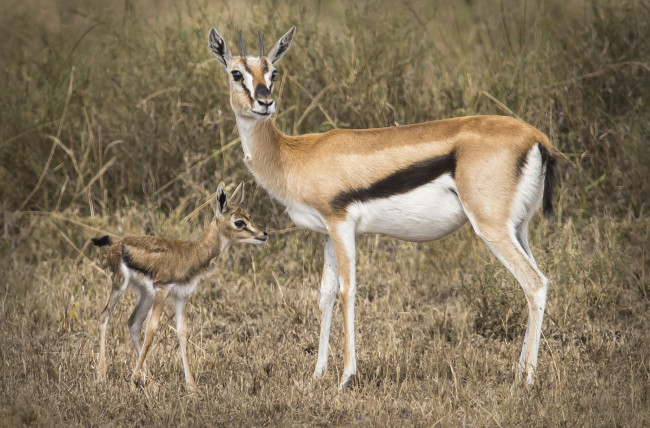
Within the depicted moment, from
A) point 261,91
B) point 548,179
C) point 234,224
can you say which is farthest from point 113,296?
point 548,179

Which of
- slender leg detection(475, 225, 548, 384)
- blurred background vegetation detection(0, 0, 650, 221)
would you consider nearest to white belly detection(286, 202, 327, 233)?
slender leg detection(475, 225, 548, 384)

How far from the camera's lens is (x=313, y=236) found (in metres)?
7.48

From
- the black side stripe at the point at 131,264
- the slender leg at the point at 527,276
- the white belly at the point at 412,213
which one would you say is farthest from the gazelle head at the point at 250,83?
the slender leg at the point at 527,276

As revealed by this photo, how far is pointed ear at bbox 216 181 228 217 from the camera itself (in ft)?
17.7

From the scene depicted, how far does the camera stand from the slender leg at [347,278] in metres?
5.24

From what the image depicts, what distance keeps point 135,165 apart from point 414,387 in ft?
13.3


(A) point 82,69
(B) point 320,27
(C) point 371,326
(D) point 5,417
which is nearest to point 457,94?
(B) point 320,27

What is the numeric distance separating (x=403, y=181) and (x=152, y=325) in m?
1.74

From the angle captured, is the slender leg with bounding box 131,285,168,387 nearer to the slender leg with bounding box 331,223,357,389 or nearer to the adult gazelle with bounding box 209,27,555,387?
the adult gazelle with bounding box 209,27,555,387

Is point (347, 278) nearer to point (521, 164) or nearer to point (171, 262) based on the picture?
point (171, 262)

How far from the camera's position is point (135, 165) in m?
8.10

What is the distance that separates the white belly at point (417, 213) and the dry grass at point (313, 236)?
851mm

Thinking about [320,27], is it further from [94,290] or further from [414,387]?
[414,387]

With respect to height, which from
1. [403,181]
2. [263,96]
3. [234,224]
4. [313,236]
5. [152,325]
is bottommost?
[313,236]
